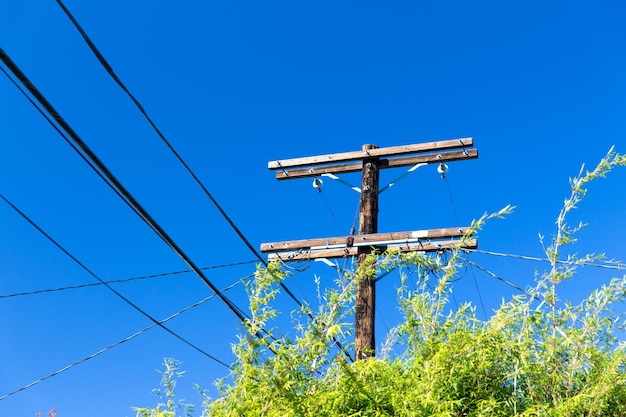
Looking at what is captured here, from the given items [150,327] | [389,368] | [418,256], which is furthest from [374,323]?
[389,368]

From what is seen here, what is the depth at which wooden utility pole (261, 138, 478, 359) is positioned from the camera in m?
10.2

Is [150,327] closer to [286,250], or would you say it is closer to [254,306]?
[286,250]

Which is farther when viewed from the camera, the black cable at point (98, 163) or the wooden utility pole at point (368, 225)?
the wooden utility pole at point (368, 225)

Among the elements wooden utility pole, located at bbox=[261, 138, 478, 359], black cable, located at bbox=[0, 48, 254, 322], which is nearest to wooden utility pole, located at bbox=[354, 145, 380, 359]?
wooden utility pole, located at bbox=[261, 138, 478, 359]

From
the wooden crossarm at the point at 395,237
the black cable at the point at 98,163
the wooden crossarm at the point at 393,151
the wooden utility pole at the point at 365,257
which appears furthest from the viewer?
the wooden crossarm at the point at 393,151

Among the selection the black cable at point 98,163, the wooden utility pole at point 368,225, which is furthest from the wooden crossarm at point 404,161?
the black cable at point 98,163

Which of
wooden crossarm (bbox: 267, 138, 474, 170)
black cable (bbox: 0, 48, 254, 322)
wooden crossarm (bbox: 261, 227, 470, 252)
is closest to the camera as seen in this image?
black cable (bbox: 0, 48, 254, 322)

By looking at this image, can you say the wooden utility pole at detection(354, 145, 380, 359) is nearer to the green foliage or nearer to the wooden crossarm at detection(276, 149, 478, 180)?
the wooden crossarm at detection(276, 149, 478, 180)

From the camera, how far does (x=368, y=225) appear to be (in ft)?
35.5

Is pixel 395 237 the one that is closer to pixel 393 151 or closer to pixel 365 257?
pixel 365 257

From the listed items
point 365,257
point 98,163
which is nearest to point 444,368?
point 98,163

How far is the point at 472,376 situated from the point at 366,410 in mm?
765

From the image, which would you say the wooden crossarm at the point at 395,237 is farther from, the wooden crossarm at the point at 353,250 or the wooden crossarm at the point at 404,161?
the wooden crossarm at the point at 404,161

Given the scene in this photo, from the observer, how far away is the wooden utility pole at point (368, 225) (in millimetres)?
10211
